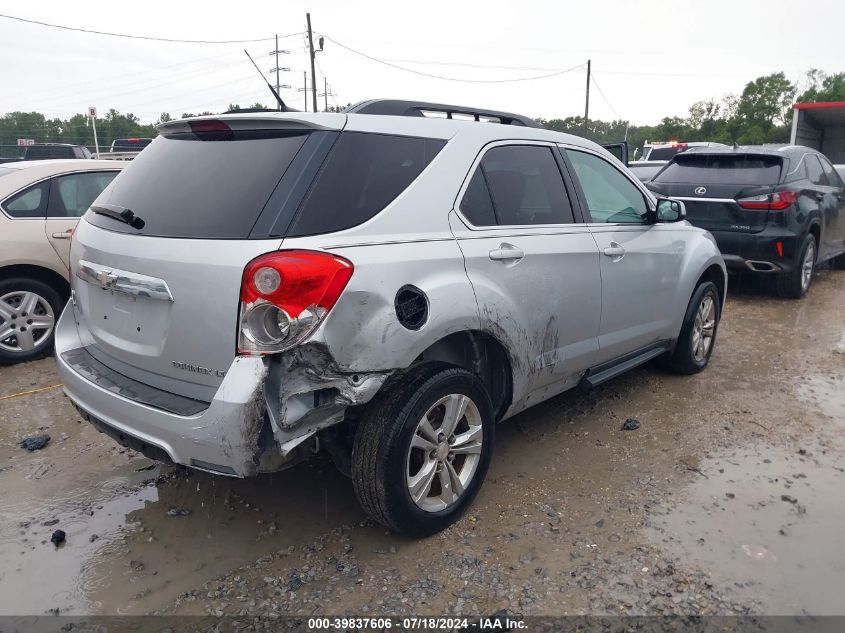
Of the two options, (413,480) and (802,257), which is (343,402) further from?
(802,257)

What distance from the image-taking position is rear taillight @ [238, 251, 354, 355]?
2.35 metres

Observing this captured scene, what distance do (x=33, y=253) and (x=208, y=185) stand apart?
11.6 feet

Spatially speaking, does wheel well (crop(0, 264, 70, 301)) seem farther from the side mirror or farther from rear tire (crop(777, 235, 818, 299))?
rear tire (crop(777, 235, 818, 299))

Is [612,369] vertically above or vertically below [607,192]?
below

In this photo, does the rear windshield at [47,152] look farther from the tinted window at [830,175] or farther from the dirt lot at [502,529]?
the tinted window at [830,175]

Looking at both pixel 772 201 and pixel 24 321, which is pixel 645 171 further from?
pixel 24 321

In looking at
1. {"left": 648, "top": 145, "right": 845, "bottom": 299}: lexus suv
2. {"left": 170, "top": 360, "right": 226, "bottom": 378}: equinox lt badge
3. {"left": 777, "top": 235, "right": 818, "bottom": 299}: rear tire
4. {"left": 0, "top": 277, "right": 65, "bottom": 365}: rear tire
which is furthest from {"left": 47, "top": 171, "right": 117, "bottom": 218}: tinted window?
{"left": 777, "top": 235, "right": 818, "bottom": 299}: rear tire

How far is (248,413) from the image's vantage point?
7.63 feet

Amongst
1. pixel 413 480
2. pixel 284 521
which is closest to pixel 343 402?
pixel 413 480

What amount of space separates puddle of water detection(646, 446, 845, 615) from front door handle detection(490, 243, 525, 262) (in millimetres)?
1405

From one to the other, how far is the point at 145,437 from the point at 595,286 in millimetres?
2419

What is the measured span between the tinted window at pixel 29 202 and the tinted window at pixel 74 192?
0.05 meters

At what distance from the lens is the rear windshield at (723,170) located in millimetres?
7348

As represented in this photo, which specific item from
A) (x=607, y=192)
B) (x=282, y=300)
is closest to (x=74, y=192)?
(x=282, y=300)
